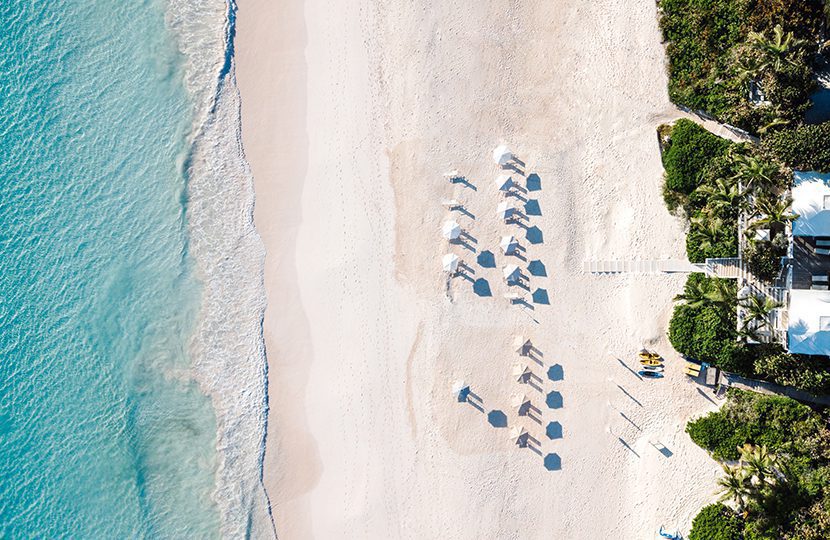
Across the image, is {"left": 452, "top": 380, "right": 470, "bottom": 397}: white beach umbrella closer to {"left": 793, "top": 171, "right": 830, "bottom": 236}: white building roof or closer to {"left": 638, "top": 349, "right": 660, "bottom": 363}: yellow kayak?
{"left": 638, "top": 349, "right": 660, "bottom": 363}: yellow kayak

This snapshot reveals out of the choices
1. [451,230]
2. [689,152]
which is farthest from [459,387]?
[689,152]

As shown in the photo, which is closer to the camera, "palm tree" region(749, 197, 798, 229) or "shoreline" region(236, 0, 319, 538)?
"palm tree" region(749, 197, 798, 229)

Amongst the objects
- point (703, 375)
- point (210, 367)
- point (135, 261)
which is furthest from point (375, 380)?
point (703, 375)

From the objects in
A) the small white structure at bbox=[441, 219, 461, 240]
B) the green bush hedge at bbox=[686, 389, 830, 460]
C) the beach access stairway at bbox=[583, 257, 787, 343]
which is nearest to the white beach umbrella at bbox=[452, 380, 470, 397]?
the small white structure at bbox=[441, 219, 461, 240]

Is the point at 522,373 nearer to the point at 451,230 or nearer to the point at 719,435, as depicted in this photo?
the point at 451,230

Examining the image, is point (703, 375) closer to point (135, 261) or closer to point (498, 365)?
point (498, 365)

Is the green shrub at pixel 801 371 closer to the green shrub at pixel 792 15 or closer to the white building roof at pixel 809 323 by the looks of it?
the white building roof at pixel 809 323
